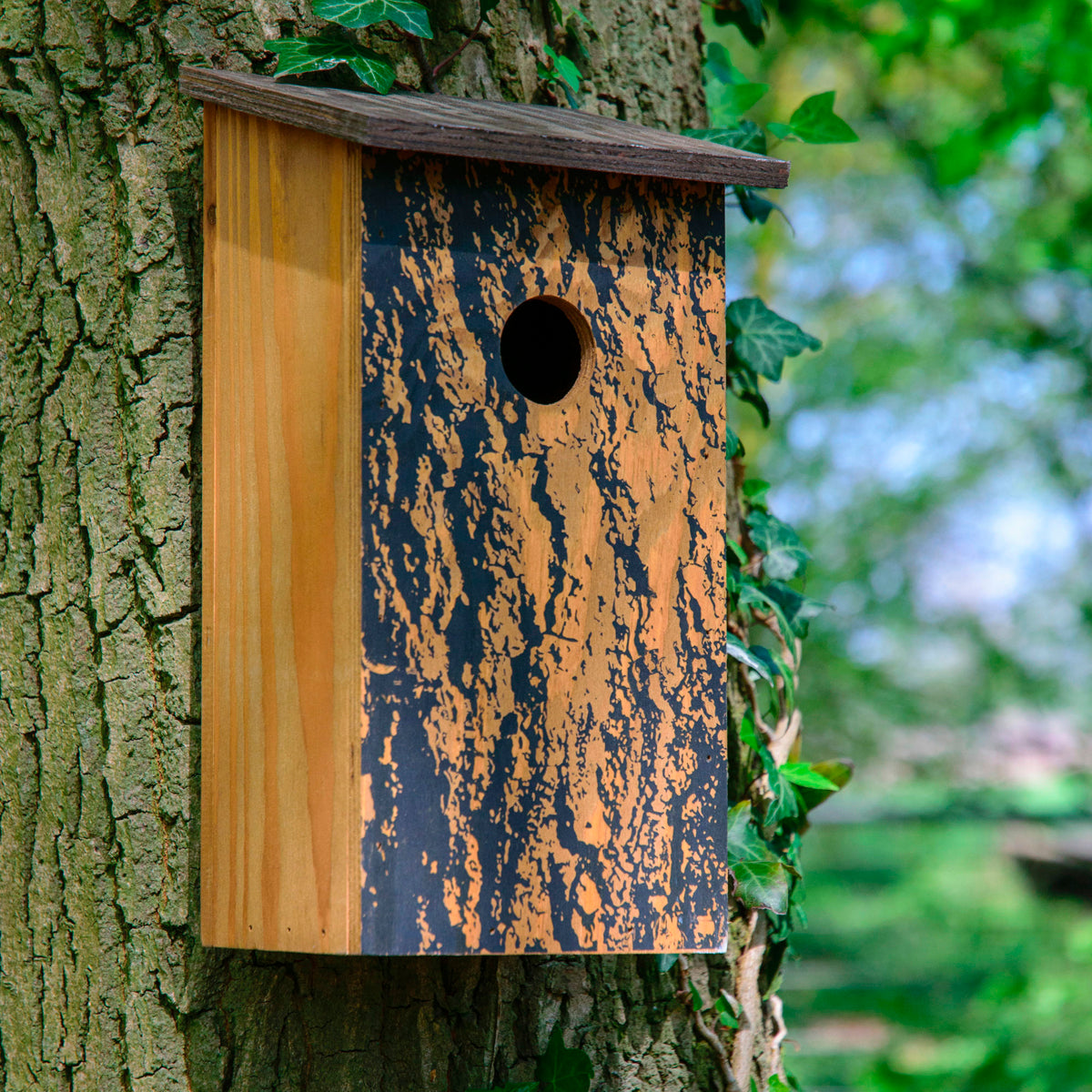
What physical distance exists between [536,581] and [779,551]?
686mm

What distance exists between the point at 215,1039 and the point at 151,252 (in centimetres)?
89

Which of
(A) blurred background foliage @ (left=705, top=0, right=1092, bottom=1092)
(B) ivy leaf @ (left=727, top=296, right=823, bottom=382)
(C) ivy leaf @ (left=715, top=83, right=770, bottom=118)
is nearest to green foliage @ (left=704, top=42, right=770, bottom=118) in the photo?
(C) ivy leaf @ (left=715, top=83, right=770, bottom=118)

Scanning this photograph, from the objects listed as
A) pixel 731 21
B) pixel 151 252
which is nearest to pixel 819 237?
pixel 731 21

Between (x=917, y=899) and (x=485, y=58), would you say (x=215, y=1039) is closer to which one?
(x=485, y=58)

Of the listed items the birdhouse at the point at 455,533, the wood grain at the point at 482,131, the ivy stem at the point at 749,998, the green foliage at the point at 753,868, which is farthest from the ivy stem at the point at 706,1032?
the wood grain at the point at 482,131

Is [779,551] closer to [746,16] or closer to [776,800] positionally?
[776,800]

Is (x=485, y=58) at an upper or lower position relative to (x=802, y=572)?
upper

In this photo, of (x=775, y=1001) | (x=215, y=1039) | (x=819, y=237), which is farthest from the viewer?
(x=819, y=237)

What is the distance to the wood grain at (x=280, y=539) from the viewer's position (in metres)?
1.09

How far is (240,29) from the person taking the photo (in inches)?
54.2

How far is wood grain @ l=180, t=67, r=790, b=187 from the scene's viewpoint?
108cm

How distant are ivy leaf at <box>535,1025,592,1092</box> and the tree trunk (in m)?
0.03

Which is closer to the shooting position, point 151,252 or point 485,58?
point 151,252

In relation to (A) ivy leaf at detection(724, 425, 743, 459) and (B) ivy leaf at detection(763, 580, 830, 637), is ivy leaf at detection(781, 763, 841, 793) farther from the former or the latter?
(A) ivy leaf at detection(724, 425, 743, 459)
